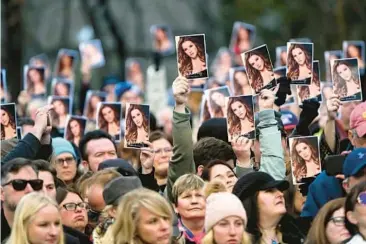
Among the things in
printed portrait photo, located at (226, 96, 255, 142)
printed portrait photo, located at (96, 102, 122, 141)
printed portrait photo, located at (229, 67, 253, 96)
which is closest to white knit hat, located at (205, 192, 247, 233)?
printed portrait photo, located at (226, 96, 255, 142)

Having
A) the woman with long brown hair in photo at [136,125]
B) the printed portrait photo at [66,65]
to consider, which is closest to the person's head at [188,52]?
the woman with long brown hair in photo at [136,125]

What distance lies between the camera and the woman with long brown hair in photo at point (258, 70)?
50.0ft

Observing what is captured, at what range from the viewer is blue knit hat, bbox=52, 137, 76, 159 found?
15961 millimetres

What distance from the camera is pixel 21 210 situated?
41.1ft

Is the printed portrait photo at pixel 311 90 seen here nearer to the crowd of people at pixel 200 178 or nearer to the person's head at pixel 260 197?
the crowd of people at pixel 200 178

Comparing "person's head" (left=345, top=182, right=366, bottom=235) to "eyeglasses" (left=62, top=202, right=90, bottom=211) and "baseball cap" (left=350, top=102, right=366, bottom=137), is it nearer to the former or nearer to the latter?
"baseball cap" (left=350, top=102, right=366, bottom=137)

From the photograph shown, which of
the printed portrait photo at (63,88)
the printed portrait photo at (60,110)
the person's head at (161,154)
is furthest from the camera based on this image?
the printed portrait photo at (63,88)

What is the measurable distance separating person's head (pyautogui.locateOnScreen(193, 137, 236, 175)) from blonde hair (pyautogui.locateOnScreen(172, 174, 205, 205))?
109cm

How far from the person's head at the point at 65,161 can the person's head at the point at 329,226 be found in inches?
130

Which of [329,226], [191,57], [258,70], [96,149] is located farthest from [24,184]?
[96,149]

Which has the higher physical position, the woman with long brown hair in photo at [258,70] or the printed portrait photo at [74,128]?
the woman with long brown hair in photo at [258,70]

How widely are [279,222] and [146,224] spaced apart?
1.59m

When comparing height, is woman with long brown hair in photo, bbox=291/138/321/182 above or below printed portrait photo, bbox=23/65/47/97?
below

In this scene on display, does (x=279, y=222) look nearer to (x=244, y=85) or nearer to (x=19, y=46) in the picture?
(x=244, y=85)
